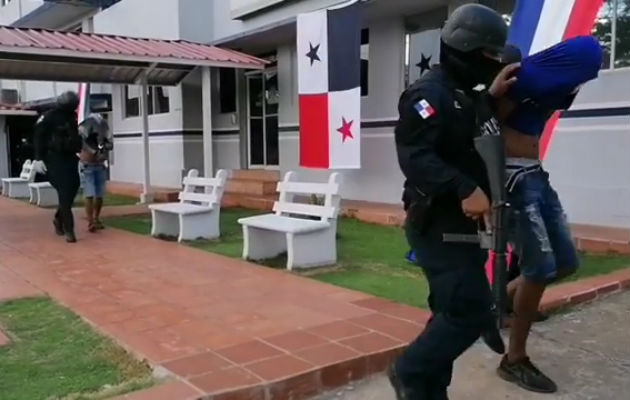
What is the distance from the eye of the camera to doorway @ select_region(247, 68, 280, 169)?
12.8 meters

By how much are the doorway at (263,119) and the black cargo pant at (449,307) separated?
10213 millimetres

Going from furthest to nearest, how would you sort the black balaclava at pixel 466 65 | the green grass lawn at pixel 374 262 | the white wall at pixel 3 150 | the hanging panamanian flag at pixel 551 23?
1. the white wall at pixel 3 150
2. the green grass lawn at pixel 374 262
3. the hanging panamanian flag at pixel 551 23
4. the black balaclava at pixel 466 65

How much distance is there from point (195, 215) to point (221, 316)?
11.3 ft

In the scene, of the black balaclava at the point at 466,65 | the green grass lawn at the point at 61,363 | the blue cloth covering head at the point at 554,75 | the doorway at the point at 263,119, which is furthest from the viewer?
the doorway at the point at 263,119

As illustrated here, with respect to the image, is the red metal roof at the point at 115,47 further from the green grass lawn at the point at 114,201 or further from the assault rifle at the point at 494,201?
the assault rifle at the point at 494,201

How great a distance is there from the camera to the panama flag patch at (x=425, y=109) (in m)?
2.44

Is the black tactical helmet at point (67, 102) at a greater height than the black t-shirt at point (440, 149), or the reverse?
the black tactical helmet at point (67, 102)

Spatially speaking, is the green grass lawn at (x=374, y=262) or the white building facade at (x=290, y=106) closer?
→ the green grass lawn at (x=374, y=262)

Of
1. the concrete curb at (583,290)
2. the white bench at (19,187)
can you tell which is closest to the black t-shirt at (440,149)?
the concrete curb at (583,290)

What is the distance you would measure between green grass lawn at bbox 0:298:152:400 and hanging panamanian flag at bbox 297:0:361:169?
4386 mm

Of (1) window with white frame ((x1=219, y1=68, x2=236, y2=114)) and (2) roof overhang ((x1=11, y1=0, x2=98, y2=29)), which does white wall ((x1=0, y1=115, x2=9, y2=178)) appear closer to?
(2) roof overhang ((x1=11, y1=0, x2=98, y2=29))

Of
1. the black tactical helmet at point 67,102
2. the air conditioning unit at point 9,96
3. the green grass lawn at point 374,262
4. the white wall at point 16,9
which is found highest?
the white wall at point 16,9

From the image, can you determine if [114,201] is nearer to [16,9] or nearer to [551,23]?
[551,23]

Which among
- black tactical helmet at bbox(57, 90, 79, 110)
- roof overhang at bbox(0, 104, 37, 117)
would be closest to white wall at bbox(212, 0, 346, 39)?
black tactical helmet at bbox(57, 90, 79, 110)
